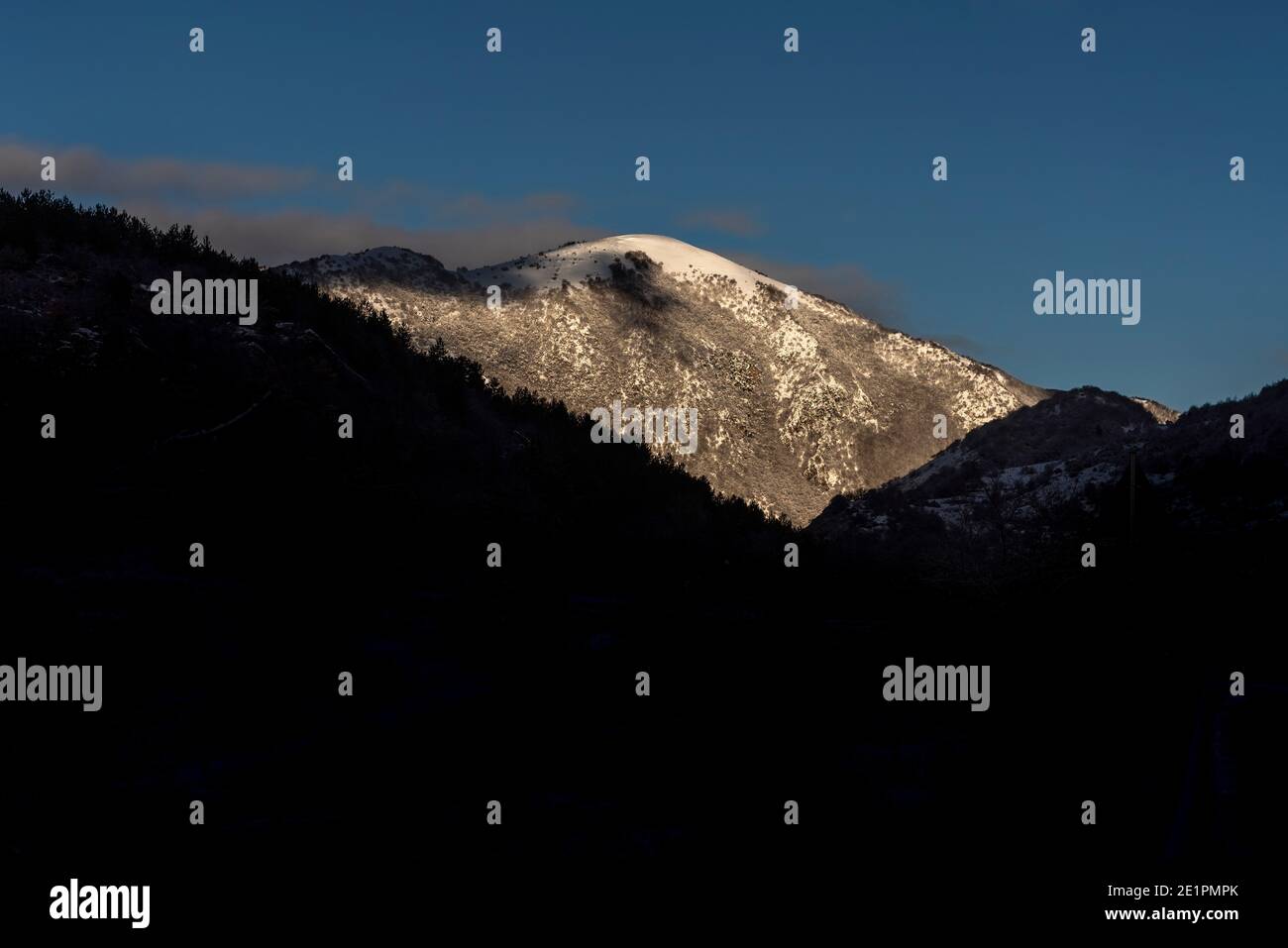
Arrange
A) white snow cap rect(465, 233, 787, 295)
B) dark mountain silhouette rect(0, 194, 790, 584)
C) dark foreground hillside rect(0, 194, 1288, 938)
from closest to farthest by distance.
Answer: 1. dark foreground hillside rect(0, 194, 1288, 938)
2. dark mountain silhouette rect(0, 194, 790, 584)
3. white snow cap rect(465, 233, 787, 295)

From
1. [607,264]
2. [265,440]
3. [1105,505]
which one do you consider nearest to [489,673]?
[265,440]

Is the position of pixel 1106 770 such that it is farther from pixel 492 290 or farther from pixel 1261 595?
pixel 492 290

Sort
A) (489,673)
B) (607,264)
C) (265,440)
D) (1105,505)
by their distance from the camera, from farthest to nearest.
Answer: (607,264) → (1105,505) → (265,440) → (489,673)

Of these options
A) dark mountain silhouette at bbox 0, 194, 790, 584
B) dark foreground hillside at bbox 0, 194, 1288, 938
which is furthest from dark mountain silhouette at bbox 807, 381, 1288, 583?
dark mountain silhouette at bbox 0, 194, 790, 584

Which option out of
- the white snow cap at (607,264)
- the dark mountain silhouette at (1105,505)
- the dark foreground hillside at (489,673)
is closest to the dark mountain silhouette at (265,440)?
the dark foreground hillside at (489,673)

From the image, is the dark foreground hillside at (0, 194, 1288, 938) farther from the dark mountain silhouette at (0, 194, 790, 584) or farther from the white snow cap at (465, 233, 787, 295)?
the white snow cap at (465, 233, 787, 295)

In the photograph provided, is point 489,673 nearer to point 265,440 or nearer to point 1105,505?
point 265,440
